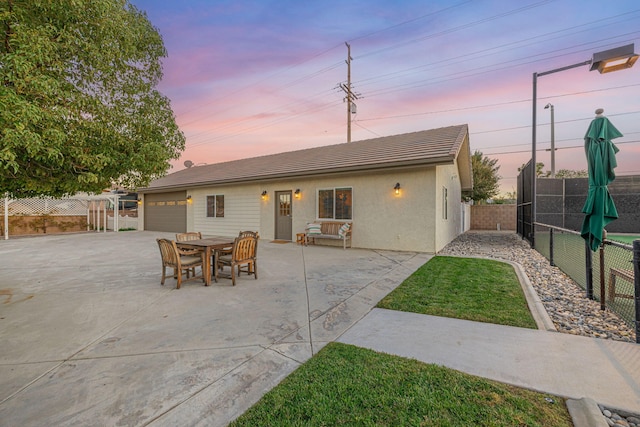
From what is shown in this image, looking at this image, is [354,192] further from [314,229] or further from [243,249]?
[243,249]

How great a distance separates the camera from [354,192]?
10.4m

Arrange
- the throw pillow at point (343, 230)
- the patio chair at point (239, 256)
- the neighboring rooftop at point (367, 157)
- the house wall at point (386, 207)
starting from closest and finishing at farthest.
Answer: the patio chair at point (239, 256), the neighboring rooftop at point (367, 157), the house wall at point (386, 207), the throw pillow at point (343, 230)

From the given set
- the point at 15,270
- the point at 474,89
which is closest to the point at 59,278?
the point at 15,270

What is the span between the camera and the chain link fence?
9.77 feet

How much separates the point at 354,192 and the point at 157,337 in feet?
26.7

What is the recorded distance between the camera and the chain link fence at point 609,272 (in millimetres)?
2977

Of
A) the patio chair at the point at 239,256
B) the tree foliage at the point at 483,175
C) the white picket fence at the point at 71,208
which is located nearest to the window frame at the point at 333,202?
the patio chair at the point at 239,256

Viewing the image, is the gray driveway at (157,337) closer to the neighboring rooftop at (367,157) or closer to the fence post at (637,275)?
the fence post at (637,275)

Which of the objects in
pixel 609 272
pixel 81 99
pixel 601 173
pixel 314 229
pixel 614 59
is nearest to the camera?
pixel 81 99

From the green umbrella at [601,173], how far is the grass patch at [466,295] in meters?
1.38

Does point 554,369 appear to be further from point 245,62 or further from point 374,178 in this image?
point 245,62

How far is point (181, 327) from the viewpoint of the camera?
338cm

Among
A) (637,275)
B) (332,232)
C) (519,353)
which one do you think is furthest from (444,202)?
(519,353)

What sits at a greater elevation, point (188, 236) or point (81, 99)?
point (81, 99)
